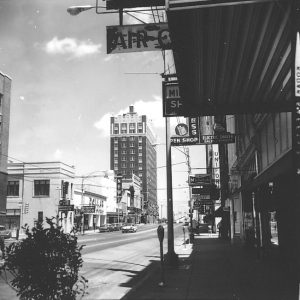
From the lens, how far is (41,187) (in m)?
59.4

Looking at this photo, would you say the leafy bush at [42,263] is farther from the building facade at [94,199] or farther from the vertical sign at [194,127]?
the building facade at [94,199]

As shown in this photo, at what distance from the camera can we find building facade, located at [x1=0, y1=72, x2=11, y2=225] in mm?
45156

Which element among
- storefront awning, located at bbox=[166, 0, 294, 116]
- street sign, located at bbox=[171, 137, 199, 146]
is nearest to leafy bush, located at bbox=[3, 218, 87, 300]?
storefront awning, located at bbox=[166, 0, 294, 116]

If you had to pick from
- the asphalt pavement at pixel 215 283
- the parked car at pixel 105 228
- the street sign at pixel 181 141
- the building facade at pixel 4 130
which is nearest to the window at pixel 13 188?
the building facade at pixel 4 130

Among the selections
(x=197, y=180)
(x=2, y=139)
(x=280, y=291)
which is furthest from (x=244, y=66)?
(x=2, y=139)

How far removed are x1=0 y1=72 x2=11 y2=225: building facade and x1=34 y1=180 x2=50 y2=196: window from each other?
1335cm

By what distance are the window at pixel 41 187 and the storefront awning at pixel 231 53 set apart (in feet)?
171

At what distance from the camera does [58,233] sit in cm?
653

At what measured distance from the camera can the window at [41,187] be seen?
194 feet

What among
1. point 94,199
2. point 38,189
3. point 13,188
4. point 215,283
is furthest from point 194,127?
point 94,199

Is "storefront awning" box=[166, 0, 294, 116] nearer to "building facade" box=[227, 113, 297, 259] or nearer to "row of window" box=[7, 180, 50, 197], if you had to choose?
"building facade" box=[227, 113, 297, 259]

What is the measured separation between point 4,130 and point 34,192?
15558 mm

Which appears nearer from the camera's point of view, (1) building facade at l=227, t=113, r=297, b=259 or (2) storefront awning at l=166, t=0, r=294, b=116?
(2) storefront awning at l=166, t=0, r=294, b=116

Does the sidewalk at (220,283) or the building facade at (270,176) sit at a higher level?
the building facade at (270,176)
